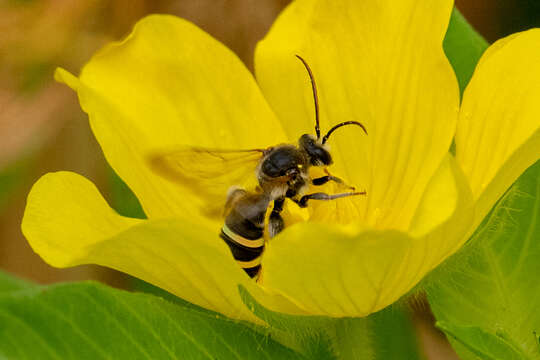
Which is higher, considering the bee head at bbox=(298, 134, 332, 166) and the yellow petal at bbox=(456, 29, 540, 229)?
the yellow petal at bbox=(456, 29, 540, 229)

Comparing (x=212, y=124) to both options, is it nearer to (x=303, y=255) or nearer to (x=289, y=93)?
(x=289, y=93)

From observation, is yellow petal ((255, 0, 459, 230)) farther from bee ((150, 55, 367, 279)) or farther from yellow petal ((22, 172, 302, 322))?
yellow petal ((22, 172, 302, 322))

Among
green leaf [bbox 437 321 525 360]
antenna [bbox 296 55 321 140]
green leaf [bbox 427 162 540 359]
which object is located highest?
antenna [bbox 296 55 321 140]

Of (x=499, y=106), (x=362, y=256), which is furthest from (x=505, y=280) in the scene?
(x=362, y=256)

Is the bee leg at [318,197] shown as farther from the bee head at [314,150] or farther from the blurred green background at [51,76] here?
the blurred green background at [51,76]

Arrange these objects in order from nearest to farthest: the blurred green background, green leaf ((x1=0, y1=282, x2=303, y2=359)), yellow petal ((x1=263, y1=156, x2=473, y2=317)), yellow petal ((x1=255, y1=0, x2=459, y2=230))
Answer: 1. yellow petal ((x1=263, y1=156, x2=473, y2=317))
2. green leaf ((x1=0, y1=282, x2=303, y2=359))
3. yellow petal ((x1=255, y1=0, x2=459, y2=230))
4. the blurred green background

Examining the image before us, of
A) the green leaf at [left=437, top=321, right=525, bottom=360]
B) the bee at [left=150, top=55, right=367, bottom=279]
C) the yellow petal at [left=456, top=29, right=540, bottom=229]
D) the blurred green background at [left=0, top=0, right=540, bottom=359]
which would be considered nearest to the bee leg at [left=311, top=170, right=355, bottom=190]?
the bee at [left=150, top=55, right=367, bottom=279]

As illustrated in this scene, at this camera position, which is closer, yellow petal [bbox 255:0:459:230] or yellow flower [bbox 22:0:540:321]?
yellow flower [bbox 22:0:540:321]
